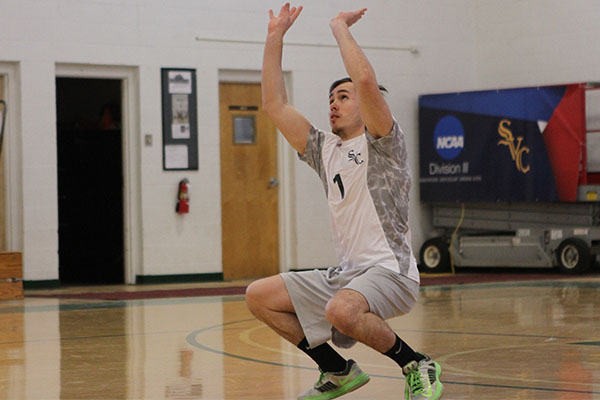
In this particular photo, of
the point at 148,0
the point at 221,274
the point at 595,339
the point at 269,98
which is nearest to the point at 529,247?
the point at 221,274

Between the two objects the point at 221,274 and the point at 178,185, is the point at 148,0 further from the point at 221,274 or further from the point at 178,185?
the point at 221,274

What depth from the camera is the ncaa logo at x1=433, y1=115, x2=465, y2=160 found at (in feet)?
39.2

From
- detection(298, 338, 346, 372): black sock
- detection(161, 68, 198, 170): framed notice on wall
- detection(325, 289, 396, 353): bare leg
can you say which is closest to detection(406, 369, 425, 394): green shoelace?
detection(325, 289, 396, 353): bare leg

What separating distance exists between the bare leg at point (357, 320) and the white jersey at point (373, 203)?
203mm

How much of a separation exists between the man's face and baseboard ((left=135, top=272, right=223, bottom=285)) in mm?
7467

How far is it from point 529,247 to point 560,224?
45cm

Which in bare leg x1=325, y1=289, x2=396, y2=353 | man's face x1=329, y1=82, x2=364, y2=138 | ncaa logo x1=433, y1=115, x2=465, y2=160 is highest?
ncaa logo x1=433, y1=115, x2=465, y2=160

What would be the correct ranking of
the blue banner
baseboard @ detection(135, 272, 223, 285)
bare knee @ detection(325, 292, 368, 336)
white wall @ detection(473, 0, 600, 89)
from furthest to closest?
white wall @ detection(473, 0, 600, 89) < the blue banner < baseboard @ detection(135, 272, 223, 285) < bare knee @ detection(325, 292, 368, 336)

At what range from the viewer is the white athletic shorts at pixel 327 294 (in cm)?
346

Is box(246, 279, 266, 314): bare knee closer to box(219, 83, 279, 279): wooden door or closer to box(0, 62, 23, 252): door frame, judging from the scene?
box(0, 62, 23, 252): door frame

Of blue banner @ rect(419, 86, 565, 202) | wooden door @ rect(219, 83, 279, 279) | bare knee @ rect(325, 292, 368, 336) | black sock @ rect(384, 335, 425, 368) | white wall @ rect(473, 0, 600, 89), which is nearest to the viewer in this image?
bare knee @ rect(325, 292, 368, 336)

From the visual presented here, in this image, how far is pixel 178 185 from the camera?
11.0 meters

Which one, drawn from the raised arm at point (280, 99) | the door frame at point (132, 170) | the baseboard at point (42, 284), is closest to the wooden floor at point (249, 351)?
the raised arm at point (280, 99)

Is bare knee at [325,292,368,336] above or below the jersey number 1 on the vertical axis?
below
